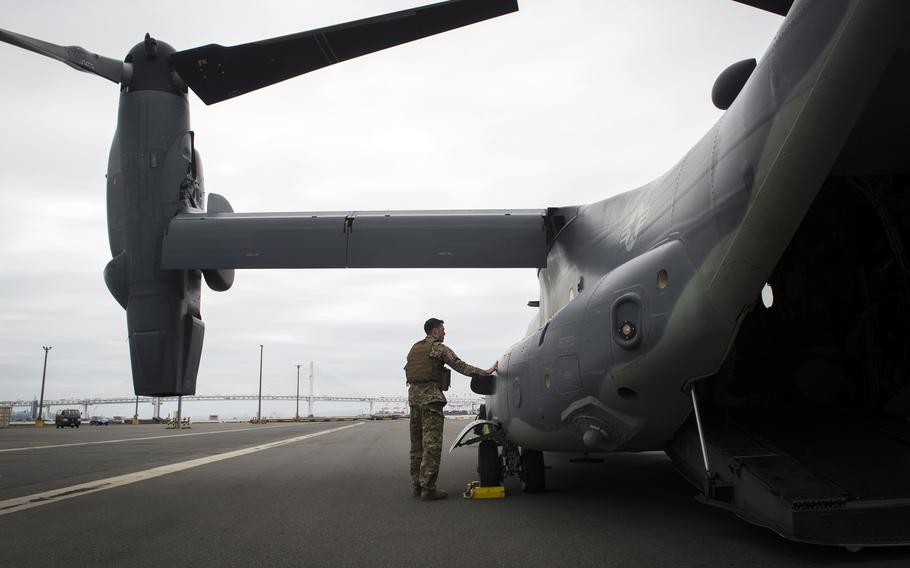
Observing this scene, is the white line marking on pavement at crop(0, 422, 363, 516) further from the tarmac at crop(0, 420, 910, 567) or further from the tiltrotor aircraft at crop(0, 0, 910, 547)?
the tiltrotor aircraft at crop(0, 0, 910, 547)

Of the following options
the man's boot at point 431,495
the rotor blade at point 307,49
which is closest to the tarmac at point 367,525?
the man's boot at point 431,495

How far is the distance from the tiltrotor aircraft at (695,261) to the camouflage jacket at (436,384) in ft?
1.60

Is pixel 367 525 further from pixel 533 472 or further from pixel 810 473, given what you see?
pixel 810 473

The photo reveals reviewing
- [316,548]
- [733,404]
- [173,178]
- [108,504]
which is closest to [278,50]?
[173,178]

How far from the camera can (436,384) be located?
20.4ft

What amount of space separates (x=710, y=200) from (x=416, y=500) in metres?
3.80

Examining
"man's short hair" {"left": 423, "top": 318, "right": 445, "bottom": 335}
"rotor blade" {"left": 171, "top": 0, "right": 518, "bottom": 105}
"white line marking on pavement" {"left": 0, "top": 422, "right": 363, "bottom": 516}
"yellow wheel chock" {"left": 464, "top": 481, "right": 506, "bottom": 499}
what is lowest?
"yellow wheel chock" {"left": 464, "top": 481, "right": 506, "bottom": 499}

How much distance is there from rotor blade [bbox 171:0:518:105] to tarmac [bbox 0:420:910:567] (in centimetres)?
451

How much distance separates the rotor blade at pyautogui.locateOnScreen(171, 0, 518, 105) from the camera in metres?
6.15

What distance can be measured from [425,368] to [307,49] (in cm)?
368

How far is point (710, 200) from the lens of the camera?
3.83m

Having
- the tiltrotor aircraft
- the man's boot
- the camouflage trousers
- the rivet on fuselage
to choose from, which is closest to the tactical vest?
Result: the camouflage trousers

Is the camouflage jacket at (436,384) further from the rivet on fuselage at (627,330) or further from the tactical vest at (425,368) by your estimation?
the rivet on fuselage at (627,330)

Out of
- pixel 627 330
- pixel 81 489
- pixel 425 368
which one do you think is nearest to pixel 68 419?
pixel 81 489
